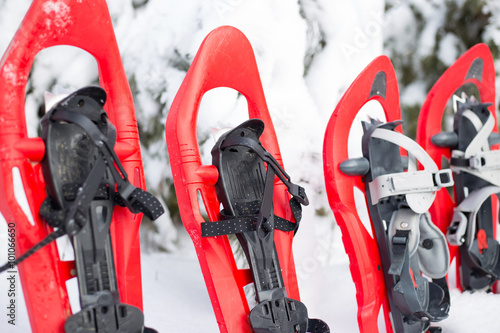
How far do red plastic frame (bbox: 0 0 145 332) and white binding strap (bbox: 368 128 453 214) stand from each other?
0.68 meters

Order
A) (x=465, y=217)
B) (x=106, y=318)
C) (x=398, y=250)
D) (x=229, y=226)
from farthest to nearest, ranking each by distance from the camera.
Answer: (x=465, y=217) < (x=398, y=250) < (x=229, y=226) < (x=106, y=318)

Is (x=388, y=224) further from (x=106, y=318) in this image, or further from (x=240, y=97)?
(x=106, y=318)

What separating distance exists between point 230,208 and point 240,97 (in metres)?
0.62

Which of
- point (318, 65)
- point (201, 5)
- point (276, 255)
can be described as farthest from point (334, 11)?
point (276, 255)

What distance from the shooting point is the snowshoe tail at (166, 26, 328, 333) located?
119 centimetres

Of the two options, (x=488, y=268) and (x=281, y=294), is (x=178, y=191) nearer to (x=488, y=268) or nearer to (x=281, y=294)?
(x=281, y=294)

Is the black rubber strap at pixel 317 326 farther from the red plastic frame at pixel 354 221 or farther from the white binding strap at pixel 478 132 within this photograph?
the white binding strap at pixel 478 132

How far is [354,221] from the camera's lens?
1431 mm

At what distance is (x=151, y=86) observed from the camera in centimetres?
175

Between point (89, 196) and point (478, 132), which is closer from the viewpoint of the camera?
point (89, 196)

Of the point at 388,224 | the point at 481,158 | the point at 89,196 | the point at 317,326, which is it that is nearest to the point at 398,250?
the point at 388,224

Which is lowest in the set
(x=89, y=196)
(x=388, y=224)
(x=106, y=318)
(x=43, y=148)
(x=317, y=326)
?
(x=317, y=326)

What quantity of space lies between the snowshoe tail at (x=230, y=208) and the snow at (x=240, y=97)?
139 millimetres

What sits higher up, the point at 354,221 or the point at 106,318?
the point at 354,221
